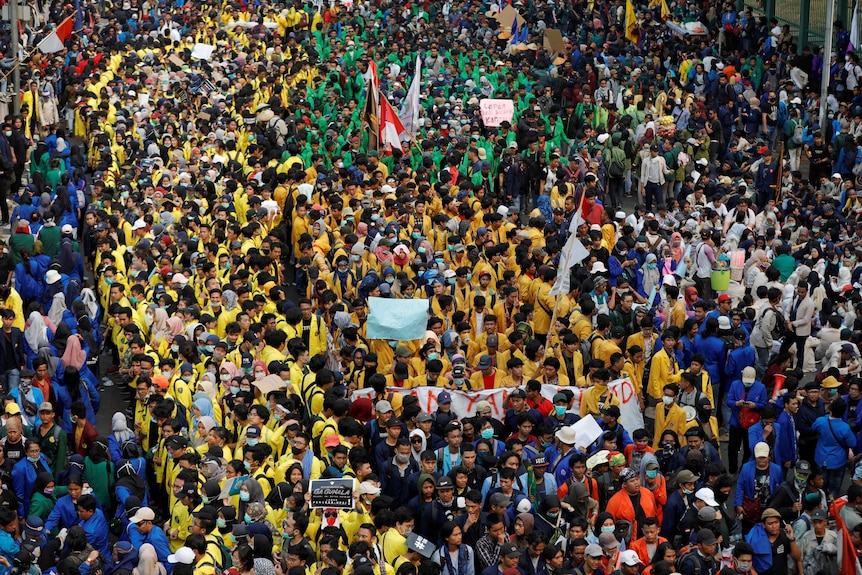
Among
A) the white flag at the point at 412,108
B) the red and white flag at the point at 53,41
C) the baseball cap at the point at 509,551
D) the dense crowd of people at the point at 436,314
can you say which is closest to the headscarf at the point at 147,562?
the dense crowd of people at the point at 436,314

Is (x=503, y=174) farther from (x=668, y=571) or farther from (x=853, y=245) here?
(x=668, y=571)

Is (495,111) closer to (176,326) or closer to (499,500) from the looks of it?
(176,326)

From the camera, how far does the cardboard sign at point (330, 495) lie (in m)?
12.1

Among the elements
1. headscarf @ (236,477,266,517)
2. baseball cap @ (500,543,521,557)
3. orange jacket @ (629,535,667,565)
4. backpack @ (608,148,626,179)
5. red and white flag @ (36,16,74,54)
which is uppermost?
red and white flag @ (36,16,74,54)

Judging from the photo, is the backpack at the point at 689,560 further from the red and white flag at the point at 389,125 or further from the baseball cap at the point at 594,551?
the red and white flag at the point at 389,125

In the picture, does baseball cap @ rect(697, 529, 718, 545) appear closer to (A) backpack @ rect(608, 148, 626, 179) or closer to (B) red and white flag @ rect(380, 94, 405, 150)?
(B) red and white flag @ rect(380, 94, 405, 150)

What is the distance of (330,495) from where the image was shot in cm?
1216

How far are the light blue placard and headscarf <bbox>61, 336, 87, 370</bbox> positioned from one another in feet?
9.78

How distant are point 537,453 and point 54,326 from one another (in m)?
6.15

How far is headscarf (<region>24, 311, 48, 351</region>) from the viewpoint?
659 inches

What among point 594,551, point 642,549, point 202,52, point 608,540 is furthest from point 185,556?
point 202,52

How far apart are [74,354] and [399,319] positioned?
3382 mm

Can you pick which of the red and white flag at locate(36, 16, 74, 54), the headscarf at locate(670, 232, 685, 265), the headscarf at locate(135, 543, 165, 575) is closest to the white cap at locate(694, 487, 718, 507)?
the headscarf at locate(135, 543, 165, 575)

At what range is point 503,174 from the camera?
Answer: 79.2ft
